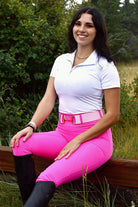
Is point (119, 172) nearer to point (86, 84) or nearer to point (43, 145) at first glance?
point (43, 145)

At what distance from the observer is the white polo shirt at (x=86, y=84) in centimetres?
228

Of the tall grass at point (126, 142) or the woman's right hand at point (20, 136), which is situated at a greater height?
the woman's right hand at point (20, 136)

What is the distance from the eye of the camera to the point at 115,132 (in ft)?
12.8

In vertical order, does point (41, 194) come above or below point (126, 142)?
above

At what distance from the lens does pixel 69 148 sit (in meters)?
2.17

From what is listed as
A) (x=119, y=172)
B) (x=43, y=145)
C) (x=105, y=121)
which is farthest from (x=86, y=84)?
(x=119, y=172)

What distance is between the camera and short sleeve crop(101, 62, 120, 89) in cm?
224

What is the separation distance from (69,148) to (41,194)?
0.42 m

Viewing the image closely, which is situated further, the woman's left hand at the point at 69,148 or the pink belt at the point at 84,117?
the pink belt at the point at 84,117

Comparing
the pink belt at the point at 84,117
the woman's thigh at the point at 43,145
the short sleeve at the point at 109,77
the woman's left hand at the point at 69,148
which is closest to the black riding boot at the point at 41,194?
the woman's left hand at the point at 69,148

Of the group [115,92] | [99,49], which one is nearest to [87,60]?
[99,49]

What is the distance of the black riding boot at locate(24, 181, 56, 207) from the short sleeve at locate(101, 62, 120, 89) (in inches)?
33.9

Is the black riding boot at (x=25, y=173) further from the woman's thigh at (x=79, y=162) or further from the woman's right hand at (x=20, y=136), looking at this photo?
the woman's thigh at (x=79, y=162)

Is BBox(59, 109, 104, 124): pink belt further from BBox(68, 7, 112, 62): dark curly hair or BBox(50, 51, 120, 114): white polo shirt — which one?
BBox(68, 7, 112, 62): dark curly hair
